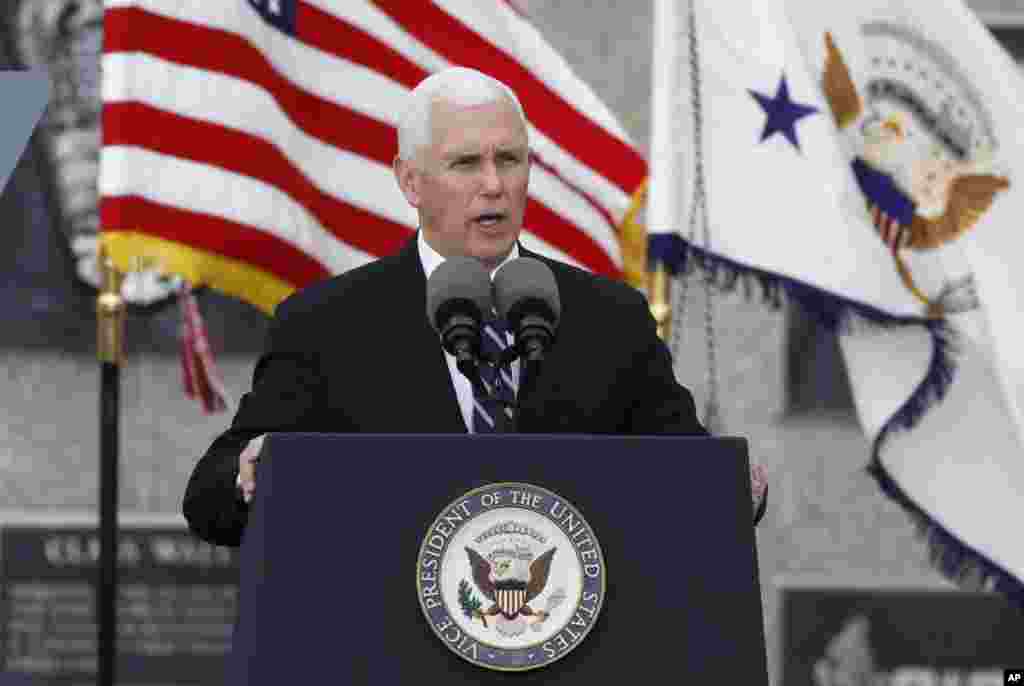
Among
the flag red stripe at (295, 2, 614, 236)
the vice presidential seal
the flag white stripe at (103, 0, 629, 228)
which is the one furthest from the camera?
the flag red stripe at (295, 2, 614, 236)

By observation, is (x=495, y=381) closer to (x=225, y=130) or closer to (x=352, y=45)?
(x=225, y=130)

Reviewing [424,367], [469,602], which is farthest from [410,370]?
[469,602]

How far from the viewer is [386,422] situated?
372 cm

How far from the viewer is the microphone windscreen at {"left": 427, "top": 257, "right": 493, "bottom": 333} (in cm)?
313

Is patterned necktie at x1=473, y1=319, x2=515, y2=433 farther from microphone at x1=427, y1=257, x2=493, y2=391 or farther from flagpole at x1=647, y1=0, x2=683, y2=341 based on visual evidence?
flagpole at x1=647, y1=0, x2=683, y2=341

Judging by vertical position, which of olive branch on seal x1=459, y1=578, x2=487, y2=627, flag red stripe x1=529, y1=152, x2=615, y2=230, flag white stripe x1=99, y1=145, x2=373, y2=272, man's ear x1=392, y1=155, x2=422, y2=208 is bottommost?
olive branch on seal x1=459, y1=578, x2=487, y2=627

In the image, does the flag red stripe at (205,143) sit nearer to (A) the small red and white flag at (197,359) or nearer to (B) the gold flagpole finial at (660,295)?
(A) the small red and white flag at (197,359)

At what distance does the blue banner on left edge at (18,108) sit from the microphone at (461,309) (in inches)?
46.3

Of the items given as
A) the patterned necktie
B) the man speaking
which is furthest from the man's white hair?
the patterned necktie

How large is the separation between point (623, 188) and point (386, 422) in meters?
3.46

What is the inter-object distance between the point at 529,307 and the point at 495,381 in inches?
4.9

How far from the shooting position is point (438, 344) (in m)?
3.78

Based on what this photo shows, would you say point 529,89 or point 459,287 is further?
point 529,89

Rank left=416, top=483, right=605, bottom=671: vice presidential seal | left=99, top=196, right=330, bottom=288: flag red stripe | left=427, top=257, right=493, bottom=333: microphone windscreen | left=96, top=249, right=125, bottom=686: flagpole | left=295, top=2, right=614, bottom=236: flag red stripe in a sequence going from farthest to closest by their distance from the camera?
left=295, top=2, right=614, bottom=236: flag red stripe < left=99, top=196, right=330, bottom=288: flag red stripe < left=96, top=249, right=125, bottom=686: flagpole < left=427, top=257, right=493, bottom=333: microphone windscreen < left=416, top=483, right=605, bottom=671: vice presidential seal
